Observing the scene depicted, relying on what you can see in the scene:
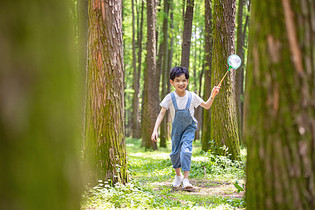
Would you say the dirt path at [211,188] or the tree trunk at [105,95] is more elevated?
the tree trunk at [105,95]

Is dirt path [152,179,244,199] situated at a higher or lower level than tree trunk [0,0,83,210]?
lower

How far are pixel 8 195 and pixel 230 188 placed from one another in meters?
5.59

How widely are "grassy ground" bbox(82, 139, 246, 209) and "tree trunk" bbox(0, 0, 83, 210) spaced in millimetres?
3037

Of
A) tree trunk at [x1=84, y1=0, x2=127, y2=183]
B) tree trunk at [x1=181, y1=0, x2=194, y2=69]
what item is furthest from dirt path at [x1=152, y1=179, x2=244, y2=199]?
tree trunk at [x1=181, y1=0, x2=194, y2=69]

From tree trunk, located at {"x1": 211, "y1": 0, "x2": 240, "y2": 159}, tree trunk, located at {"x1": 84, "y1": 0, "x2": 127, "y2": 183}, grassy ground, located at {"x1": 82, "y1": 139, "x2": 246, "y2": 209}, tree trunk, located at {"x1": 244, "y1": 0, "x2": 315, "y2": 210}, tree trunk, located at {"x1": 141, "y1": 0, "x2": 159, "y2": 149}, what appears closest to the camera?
tree trunk, located at {"x1": 244, "y1": 0, "x2": 315, "y2": 210}

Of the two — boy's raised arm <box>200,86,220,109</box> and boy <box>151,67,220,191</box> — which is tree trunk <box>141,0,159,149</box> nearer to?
boy <box>151,67,220,191</box>

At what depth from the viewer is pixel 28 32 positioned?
1.13 meters

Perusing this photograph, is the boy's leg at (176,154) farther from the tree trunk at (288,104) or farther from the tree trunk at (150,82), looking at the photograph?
the tree trunk at (150,82)

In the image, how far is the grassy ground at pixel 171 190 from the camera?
14.4 feet

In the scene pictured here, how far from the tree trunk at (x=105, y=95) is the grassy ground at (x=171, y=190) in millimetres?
359

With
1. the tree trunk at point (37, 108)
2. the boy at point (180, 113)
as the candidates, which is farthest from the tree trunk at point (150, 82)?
the tree trunk at point (37, 108)

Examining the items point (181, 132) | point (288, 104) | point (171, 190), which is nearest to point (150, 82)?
point (181, 132)

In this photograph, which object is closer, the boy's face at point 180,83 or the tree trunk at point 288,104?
the tree trunk at point 288,104

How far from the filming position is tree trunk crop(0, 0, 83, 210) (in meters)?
1.07
